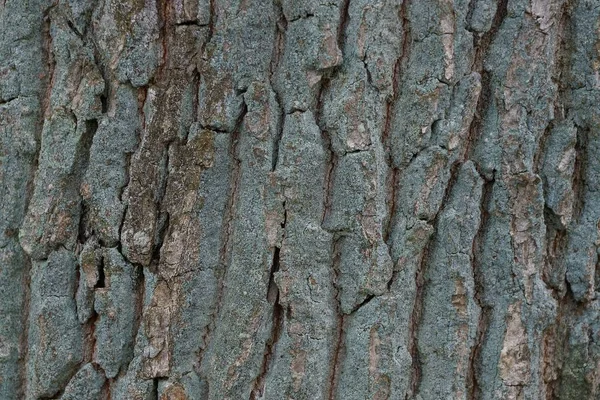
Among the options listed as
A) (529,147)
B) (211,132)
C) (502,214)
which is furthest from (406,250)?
(211,132)

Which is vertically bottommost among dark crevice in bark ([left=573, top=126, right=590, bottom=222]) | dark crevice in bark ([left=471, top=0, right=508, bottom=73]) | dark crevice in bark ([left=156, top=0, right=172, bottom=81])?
dark crevice in bark ([left=573, top=126, right=590, bottom=222])

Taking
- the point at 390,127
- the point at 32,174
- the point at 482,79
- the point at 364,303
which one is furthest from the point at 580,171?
the point at 32,174

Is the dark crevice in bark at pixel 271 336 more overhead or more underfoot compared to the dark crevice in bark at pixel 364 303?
more underfoot

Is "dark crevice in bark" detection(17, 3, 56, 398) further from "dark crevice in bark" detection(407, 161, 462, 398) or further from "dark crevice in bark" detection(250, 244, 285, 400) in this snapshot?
"dark crevice in bark" detection(407, 161, 462, 398)

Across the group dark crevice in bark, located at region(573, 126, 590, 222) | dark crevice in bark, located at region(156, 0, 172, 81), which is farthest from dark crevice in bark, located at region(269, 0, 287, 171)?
dark crevice in bark, located at region(573, 126, 590, 222)

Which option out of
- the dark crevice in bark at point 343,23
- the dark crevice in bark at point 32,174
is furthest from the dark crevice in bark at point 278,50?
the dark crevice in bark at point 32,174

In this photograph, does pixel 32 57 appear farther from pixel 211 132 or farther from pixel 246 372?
pixel 246 372

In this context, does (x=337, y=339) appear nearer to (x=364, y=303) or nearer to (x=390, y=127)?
(x=364, y=303)

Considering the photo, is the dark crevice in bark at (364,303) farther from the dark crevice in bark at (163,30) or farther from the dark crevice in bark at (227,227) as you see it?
the dark crevice in bark at (163,30)
